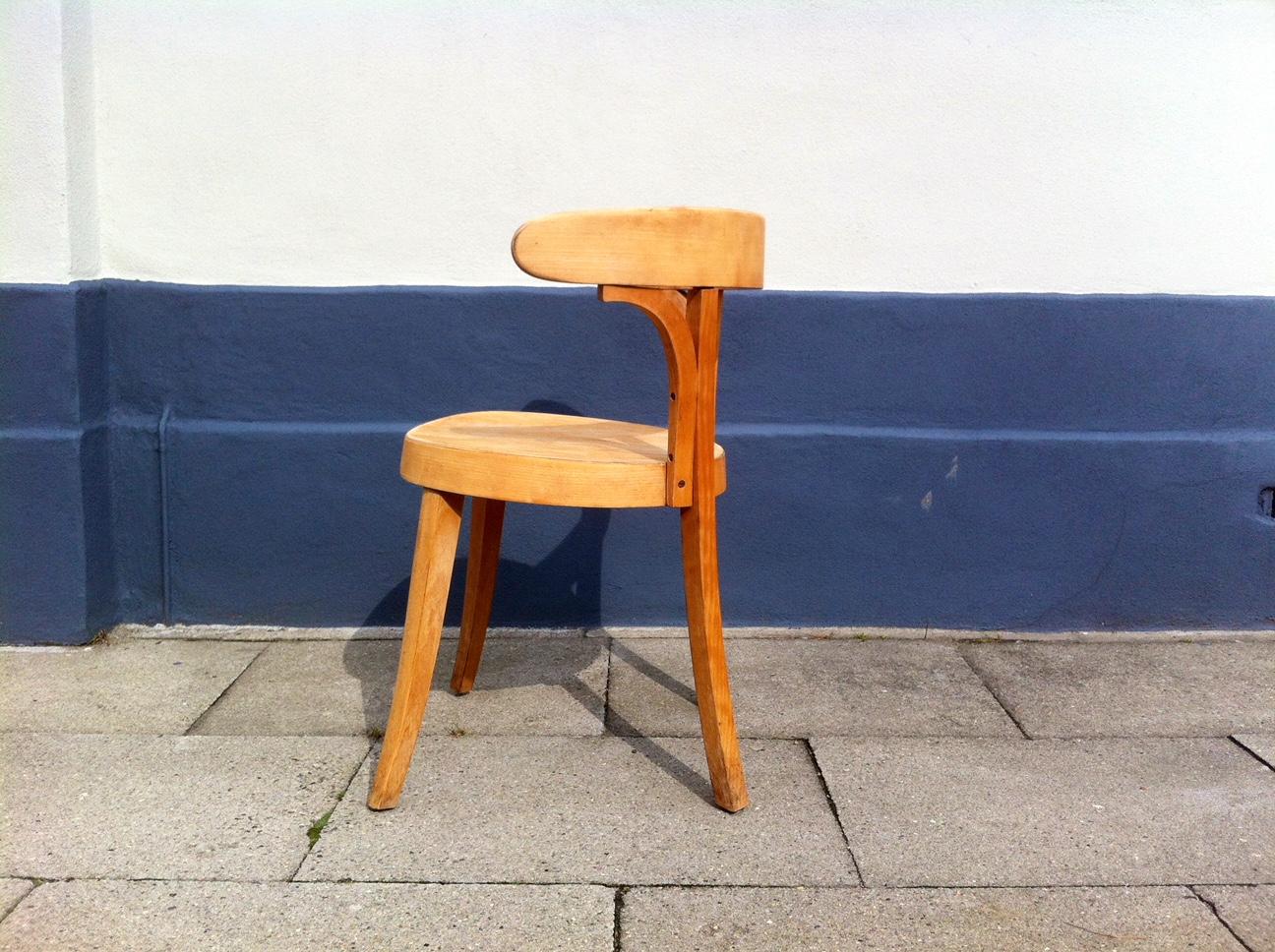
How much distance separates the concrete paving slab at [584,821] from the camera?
2.12 meters

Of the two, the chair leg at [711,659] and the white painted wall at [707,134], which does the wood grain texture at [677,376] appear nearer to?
the chair leg at [711,659]

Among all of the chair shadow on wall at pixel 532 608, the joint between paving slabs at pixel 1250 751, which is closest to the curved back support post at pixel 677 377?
the chair shadow on wall at pixel 532 608

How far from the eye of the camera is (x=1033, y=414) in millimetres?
3281

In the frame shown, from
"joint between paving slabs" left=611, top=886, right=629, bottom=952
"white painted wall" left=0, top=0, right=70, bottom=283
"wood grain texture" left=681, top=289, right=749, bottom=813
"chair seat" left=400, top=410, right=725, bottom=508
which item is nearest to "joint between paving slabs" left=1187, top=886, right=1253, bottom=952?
"wood grain texture" left=681, top=289, right=749, bottom=813

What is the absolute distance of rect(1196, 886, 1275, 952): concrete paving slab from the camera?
6.37 ft

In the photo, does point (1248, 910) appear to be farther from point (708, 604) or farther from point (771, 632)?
point (771, 632)

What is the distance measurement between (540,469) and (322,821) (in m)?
0.77

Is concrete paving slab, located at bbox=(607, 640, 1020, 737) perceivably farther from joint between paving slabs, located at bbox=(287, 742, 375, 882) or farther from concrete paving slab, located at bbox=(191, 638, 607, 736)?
joint between paving slabs, located at bbox=(287, 742, 375, 882)

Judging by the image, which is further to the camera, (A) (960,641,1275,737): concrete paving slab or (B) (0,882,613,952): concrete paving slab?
(A) (960,641,1275,737): concrete paving slab

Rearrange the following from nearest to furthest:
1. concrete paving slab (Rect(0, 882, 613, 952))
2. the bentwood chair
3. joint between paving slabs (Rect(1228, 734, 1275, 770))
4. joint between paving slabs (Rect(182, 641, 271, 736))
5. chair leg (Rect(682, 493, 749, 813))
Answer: concrete paving slab (Rect(0, 882, 613, 952)) → the bentwood chair → chair leg (Rect(682, 493, 749, 813)) → joint between paving slabs (Rect(1228, 734, 1275, 770)) → joint between paving slabs (Rect(182, 641, 271, 736))

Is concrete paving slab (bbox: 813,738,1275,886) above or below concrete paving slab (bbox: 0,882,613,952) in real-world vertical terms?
above

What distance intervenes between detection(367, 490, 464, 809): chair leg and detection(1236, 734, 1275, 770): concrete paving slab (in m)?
1.72

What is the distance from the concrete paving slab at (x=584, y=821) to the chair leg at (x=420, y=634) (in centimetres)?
8

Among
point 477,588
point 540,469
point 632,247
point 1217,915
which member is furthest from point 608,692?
point 1217,915
